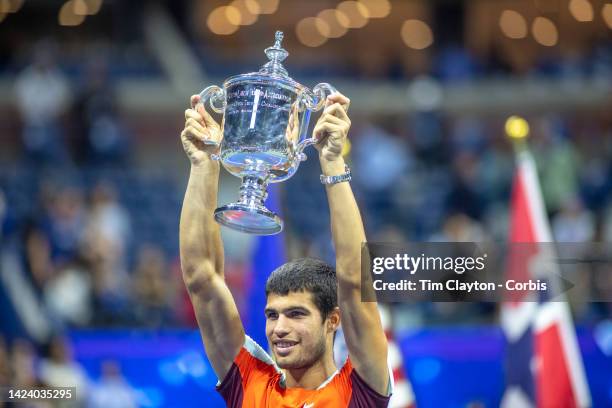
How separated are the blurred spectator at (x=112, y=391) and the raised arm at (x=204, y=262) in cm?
432

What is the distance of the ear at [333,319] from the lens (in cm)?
357

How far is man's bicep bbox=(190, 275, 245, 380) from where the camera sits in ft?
12.0

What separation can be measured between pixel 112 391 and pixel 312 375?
183 inches

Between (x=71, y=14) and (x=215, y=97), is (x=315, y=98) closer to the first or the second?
(x=215, y=97)

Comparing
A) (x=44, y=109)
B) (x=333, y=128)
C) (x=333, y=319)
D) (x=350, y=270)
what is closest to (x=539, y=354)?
(x=333, y=319)

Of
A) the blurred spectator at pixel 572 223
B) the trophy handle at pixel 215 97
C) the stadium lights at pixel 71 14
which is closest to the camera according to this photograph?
the trophy handle at pixel 215 97

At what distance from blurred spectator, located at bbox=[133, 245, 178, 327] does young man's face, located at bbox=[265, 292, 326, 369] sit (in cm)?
528

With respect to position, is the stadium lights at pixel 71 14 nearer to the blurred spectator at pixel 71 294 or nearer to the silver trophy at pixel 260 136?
the blurred spectator at pixel 71 294

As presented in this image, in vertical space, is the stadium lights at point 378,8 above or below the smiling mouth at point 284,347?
above

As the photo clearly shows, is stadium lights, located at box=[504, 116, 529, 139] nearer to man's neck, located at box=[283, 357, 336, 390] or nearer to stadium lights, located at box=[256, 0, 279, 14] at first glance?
man's neck, located at box=[283, 357, 336, 390]

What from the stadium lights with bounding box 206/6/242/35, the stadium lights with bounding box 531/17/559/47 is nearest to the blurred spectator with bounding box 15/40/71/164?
the stadium lights with bounding box 206/6/242/35

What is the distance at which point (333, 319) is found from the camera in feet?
11.8

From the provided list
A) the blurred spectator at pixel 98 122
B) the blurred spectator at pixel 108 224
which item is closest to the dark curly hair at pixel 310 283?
the blurred spectator at pixel 108 224

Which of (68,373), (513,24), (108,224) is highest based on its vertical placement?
(513,24)
